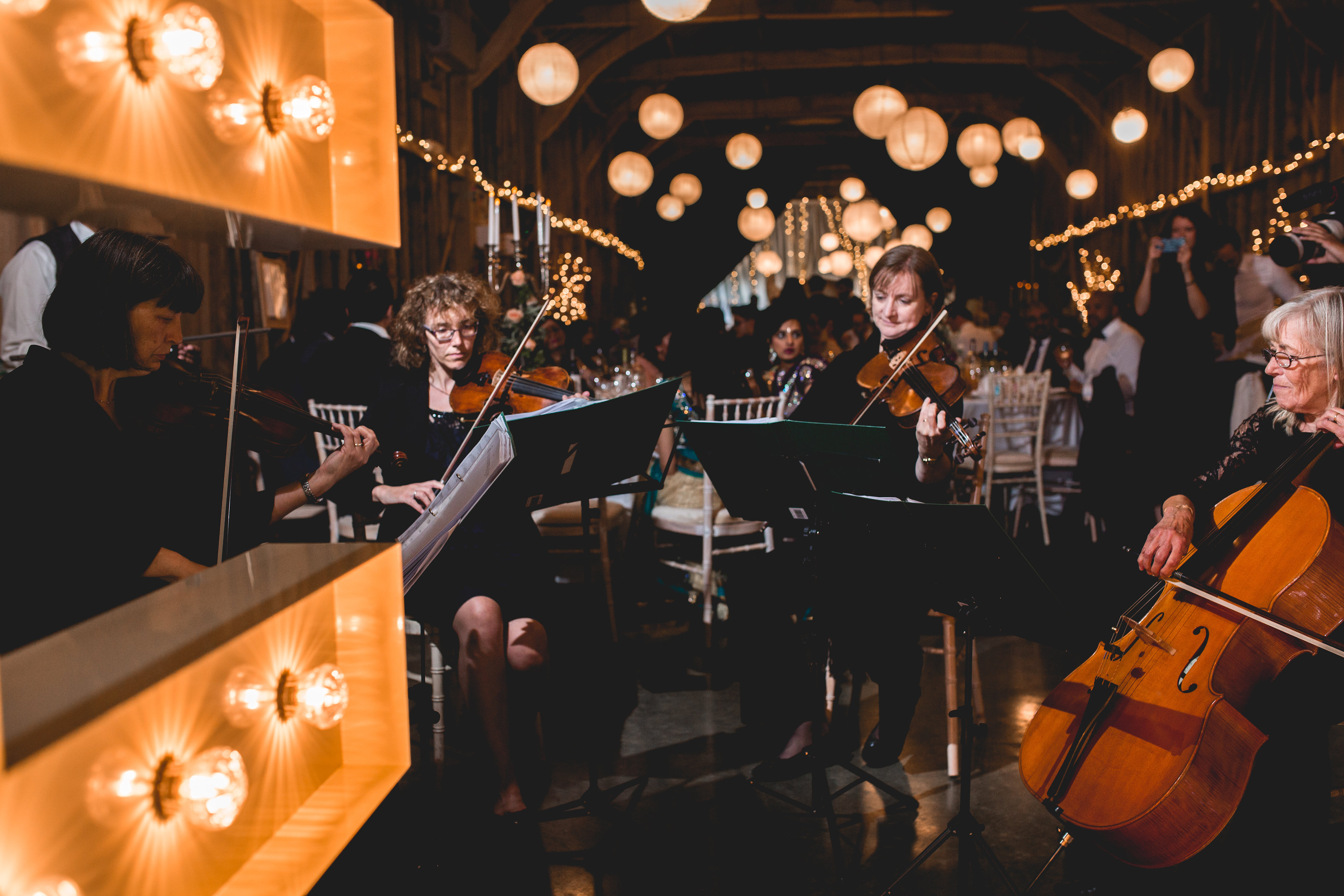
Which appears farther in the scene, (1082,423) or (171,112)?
(1082,423)

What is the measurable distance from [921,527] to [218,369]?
4230 millimetres

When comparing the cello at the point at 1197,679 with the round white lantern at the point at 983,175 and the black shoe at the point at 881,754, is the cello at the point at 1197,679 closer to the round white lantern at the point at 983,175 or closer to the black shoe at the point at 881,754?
the black shoe at the point at 881,754

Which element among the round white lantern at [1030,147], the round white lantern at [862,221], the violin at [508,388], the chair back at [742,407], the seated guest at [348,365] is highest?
the round white lantern at [1030,147]

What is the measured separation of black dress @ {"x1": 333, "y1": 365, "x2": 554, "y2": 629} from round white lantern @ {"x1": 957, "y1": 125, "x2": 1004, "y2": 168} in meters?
5.58

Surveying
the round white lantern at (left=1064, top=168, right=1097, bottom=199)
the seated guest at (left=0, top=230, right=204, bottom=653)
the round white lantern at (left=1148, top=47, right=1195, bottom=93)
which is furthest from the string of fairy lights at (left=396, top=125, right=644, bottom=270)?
the round white lantern at (left=1064, top=168, right=1097, bottom=199)

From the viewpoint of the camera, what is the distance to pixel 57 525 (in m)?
1.06

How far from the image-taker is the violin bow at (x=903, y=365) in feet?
7.84

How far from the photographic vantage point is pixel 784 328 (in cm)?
457

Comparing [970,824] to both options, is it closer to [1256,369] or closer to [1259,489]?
[1259,489]

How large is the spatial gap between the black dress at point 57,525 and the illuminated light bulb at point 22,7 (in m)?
0.68

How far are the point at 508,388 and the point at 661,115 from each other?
13.5 feet

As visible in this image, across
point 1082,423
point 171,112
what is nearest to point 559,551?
point 171,112

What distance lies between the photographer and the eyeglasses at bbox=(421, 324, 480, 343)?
8.45ft

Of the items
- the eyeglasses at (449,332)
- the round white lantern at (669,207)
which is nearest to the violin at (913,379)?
the eyeglasses at (449,332)
